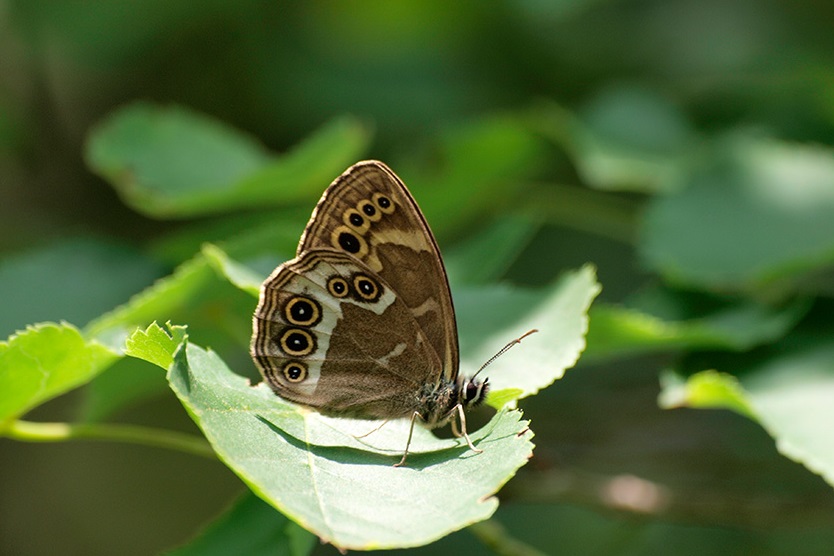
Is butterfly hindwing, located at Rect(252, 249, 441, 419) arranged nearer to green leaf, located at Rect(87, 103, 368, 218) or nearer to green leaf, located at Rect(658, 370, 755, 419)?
green leaf, located at Rect(658, 370, 755, 419)

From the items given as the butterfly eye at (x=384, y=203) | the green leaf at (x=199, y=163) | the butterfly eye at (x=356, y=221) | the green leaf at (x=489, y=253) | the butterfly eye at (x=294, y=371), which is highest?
the green leaf at (x=199, y=163)

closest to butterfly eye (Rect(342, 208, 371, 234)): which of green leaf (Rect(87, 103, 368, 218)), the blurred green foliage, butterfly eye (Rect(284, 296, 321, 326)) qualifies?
butterfly eye (Rect(284, 296, 321, 326))

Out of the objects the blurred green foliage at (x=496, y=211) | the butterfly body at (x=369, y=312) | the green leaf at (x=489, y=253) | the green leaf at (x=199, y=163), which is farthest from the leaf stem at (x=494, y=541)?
the green leaf at (x=199, y=163)

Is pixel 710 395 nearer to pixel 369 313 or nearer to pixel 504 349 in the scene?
pixel 504 349

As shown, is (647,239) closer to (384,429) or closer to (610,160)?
(610,160)

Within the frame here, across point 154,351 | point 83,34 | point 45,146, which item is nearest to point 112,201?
point 45,146

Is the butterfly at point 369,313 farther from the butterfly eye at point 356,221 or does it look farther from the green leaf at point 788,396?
the green leaf at point 788,396

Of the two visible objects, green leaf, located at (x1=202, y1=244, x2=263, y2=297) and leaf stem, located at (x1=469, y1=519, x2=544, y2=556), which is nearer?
green leaf, located at (x1=202, y1=244, x2=263, y2=297)
